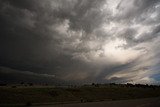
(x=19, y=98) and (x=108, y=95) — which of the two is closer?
(x=19, y=98)

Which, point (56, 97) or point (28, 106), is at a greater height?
point (56, 97)

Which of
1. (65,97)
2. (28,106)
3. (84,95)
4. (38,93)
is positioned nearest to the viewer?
(28,106)

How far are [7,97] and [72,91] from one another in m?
42.4

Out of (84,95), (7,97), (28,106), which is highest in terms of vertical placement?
(84,95)

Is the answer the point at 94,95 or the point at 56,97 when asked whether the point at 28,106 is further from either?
the point at 94,95

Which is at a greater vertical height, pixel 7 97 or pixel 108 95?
pixel 108 95

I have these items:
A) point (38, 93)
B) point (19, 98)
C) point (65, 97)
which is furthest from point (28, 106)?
point (65, 97)

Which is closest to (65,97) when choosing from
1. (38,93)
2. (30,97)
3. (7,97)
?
(38,93)

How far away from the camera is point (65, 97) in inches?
4033

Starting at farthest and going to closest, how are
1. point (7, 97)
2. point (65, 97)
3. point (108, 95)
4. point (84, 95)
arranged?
point (108, 95) → point (84, 95) → point (65, 97) → point (7, 97)

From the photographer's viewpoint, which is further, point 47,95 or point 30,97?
point 47,95

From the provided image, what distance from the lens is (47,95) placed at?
96625 mm

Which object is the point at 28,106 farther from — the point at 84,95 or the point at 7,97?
the point at 84,95

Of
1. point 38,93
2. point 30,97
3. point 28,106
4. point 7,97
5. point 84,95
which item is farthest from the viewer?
point 84,95
